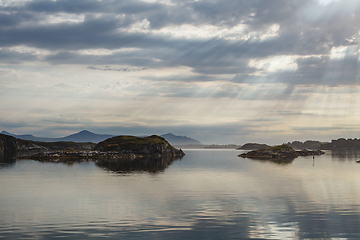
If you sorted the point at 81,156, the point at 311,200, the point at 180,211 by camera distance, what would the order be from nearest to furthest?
the point at 180,211, the point at 311,200, the point at 81,156

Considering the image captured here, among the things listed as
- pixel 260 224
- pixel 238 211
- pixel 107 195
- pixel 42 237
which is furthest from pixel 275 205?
pixel 42 237

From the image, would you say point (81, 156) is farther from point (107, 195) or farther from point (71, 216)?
point (71, 216)

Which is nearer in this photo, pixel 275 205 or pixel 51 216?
pixel 51 216

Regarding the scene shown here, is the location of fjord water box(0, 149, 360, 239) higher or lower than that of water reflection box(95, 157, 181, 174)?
higher

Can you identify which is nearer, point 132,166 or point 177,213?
point 177,213

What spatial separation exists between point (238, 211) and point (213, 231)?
30.9ft

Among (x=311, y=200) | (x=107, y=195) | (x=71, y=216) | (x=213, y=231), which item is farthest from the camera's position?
(x=107, y=195)

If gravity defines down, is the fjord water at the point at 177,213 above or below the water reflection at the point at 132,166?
above

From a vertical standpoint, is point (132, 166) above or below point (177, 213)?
Result: below

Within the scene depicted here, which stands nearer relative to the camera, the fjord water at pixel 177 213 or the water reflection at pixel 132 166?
the fjord water at pixel 177 213

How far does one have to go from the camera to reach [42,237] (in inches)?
931

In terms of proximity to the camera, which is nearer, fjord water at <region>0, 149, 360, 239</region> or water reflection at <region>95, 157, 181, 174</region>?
fjord water at <region>0, 149, 360, 239</region>

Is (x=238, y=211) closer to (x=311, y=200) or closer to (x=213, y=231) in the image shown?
(x=213, y=231)

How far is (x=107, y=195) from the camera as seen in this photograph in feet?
147
